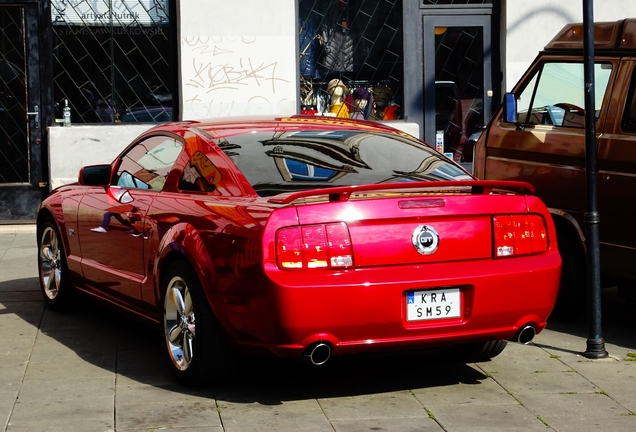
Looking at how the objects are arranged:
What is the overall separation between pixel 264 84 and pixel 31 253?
13.0ft

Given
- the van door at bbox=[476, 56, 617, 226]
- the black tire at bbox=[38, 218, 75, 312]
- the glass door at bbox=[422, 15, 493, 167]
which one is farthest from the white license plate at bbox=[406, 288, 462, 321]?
the glass door at bbox=[422, 15, 493, 167]

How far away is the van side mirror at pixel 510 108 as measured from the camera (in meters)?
8.05

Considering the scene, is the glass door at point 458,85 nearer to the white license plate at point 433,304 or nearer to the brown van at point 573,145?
the brown van at point 573,145

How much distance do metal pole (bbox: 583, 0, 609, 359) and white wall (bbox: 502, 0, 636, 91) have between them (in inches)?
304

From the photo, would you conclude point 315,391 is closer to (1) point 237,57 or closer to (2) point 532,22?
(1) point 237,57

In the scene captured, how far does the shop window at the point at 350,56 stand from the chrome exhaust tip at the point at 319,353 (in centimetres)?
898

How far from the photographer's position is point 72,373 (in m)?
6.24

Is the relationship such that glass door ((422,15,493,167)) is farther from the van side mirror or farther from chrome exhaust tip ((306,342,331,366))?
chrome exhaust tip ((306,342,331,366))

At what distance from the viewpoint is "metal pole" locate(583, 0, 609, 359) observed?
660 centimetres

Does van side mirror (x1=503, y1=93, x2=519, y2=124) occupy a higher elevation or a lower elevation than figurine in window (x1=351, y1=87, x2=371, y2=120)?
lower

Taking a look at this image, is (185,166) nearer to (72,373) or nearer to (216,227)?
(216,227)

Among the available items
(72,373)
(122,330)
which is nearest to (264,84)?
(122,330)

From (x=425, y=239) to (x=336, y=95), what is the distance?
9.03 metres

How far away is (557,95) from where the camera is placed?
8070 millimetres
